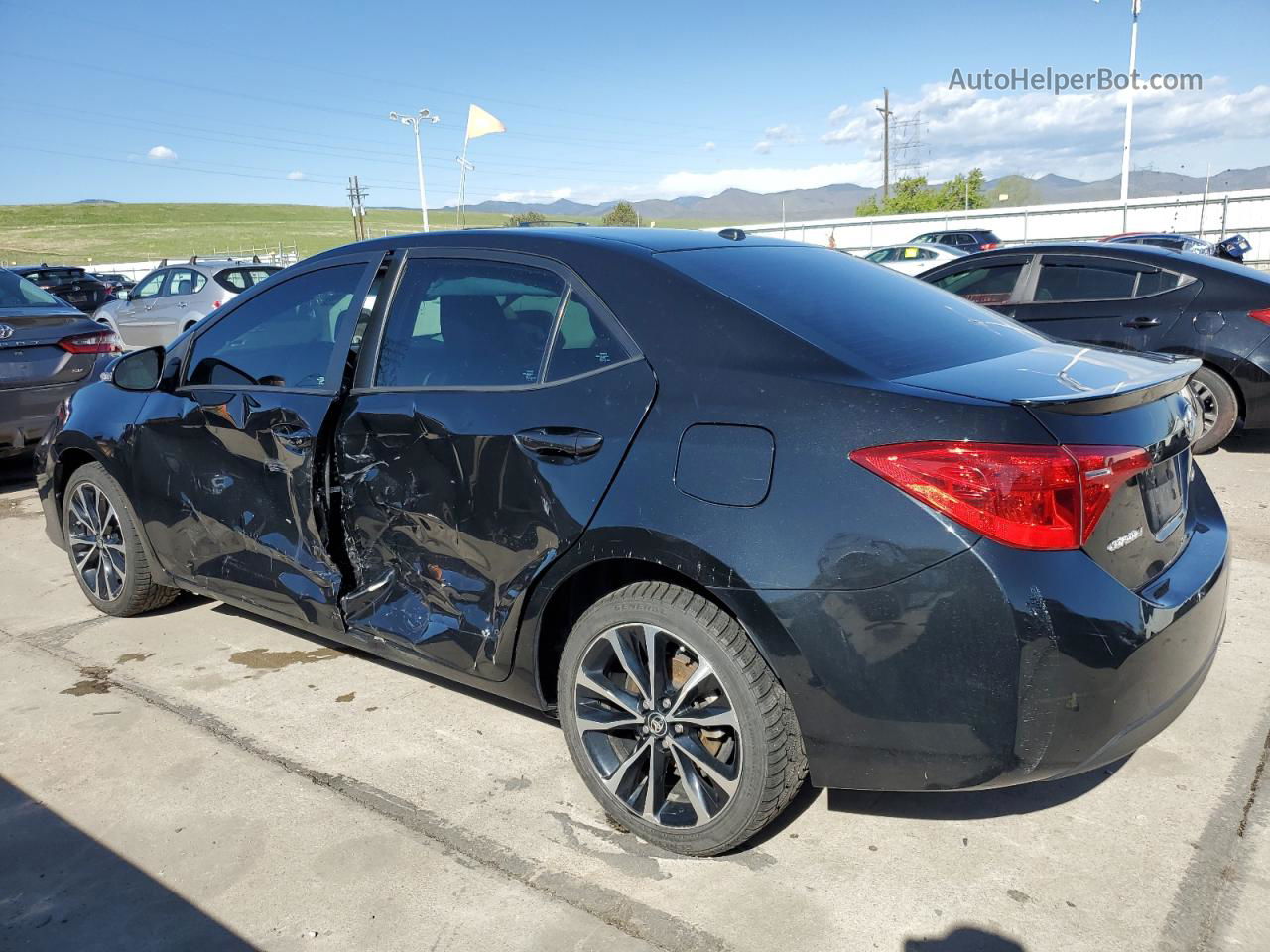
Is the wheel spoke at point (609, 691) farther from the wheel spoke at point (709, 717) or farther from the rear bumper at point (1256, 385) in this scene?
the rear bumper at point (1256, 385)

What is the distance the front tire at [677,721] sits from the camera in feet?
8.05

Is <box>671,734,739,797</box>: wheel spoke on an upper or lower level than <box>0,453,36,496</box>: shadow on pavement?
upper

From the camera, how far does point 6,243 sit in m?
87.0

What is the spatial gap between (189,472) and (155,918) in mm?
1906

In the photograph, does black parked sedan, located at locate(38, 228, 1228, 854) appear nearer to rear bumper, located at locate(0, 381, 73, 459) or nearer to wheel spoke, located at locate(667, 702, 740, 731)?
wheel spoke, located at locate(667, 702, 740, 731)

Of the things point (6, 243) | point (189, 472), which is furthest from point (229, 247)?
point (189, 472)

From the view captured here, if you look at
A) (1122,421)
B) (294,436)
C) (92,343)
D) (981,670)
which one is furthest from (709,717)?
(92,343)

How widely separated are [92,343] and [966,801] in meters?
7.36

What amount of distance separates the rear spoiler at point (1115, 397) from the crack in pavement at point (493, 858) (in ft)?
4.76

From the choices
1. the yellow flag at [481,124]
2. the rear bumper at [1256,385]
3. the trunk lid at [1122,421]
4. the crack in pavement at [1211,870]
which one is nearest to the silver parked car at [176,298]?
the yellow flag at [481,124]

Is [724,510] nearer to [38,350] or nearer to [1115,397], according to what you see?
[1115,397]

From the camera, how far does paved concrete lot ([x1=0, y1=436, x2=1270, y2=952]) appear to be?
2.42 metres

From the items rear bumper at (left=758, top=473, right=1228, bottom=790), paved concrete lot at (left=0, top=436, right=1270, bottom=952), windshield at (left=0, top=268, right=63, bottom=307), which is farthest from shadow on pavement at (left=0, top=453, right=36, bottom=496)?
rear bumper at (left=758, top=473, right=1228, bottom=790)

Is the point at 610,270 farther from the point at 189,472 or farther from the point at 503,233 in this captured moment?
the point at 189,472
